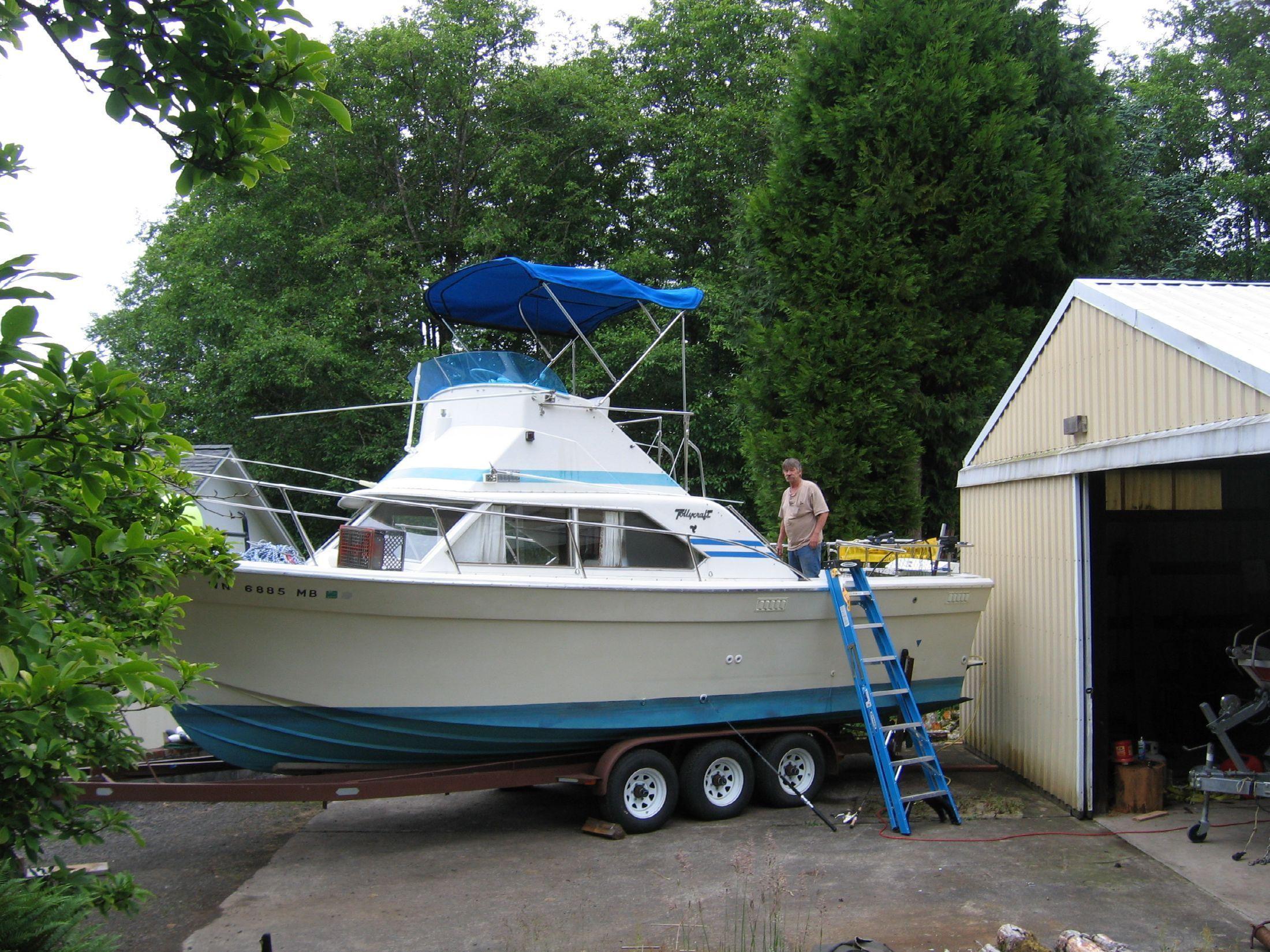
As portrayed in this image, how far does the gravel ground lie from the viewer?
226 inches

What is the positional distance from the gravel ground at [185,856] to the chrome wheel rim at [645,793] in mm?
2584

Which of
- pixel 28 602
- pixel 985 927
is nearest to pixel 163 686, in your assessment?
pixel 28 602

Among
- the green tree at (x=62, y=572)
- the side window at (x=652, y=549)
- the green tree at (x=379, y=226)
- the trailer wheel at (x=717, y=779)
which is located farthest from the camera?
the green tree at (x=379, y=226)

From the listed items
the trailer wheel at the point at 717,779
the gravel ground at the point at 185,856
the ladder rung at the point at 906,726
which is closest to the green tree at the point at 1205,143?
the ladder rung at the point at 906,726

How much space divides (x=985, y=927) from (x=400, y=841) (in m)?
4.13

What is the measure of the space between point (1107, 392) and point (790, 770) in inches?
152

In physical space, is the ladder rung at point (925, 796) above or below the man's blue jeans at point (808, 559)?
below

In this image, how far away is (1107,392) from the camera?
7188 millimetres

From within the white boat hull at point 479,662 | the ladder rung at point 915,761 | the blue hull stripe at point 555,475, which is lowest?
the ladder rung at point 915,761

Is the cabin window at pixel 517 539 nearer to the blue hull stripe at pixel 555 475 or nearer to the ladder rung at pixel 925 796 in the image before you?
the blue hull stripe at pixel 555 475

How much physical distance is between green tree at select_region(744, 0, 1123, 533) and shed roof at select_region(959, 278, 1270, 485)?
4.37m

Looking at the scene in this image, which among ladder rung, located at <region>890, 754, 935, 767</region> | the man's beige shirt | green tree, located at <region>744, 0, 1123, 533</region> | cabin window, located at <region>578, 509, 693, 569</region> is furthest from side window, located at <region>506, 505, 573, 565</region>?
green tree, located at <region>744, 0, 1123, 533</region>

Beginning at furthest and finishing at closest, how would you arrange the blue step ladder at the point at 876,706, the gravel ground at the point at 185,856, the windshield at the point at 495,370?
1. the windshield at the point at 495,370
2. the blue step ladder at the point at 876,706
3. the gravel ground at the point at 185,856

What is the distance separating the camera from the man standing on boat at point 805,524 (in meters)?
8.65
